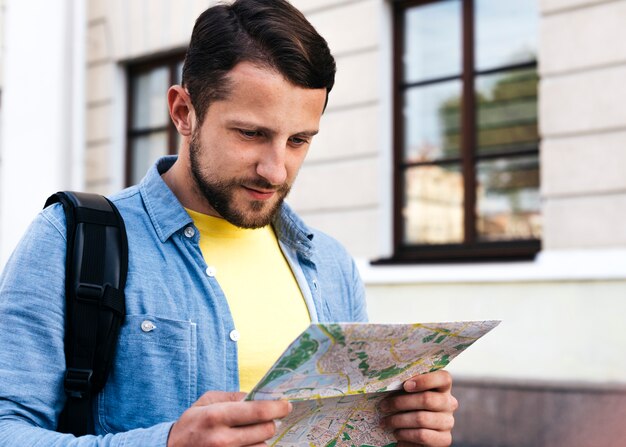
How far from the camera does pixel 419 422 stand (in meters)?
1.74

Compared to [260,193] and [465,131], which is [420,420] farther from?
[465,131]

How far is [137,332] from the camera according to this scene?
165 cm

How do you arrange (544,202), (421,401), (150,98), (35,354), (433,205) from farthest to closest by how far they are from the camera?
(150,98), (433,205), (544,202), (421,401), (35,354)

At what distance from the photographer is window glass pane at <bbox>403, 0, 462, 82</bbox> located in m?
7.06

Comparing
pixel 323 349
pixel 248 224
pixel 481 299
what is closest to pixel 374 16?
pixel 481 299

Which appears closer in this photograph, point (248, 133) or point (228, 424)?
point (228, 424)

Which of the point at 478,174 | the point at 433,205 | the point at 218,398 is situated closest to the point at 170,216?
the point at 218,398

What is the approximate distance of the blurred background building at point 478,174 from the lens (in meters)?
5.97

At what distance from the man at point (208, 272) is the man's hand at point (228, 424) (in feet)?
0.11

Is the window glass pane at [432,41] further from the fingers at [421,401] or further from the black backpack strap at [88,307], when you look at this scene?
the black backpack strap at [88,307]

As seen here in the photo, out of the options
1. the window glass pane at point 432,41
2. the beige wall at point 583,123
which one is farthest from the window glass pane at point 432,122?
the beige wall at point 583,123

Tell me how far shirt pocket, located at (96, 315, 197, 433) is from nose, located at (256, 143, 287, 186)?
0.33 meters

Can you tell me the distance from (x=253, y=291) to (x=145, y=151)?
24.8 ft

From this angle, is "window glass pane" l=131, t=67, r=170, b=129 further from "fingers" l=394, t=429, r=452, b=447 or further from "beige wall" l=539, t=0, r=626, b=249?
"fingers" l=394, t=429, r=452, b=447
